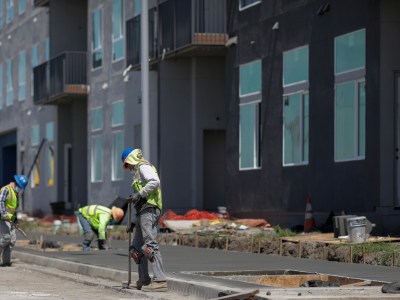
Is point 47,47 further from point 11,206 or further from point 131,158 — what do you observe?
point 131,158

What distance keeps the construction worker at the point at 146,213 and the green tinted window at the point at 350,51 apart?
9.09m

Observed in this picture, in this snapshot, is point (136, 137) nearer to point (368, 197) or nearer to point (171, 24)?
point (171, 24)

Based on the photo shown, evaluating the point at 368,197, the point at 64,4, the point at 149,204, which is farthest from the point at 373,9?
the point at 64,4

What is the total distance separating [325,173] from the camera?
2569 centimetres

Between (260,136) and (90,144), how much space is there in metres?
13.8

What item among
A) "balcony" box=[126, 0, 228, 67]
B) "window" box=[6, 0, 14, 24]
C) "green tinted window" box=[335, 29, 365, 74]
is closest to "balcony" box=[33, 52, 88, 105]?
"balcony" box=[126, 0, 228, 67]

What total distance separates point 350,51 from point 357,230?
4786mm

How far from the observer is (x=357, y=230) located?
69.8 ft

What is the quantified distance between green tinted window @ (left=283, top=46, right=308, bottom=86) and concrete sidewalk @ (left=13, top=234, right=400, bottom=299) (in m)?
4.54

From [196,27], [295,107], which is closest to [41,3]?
[196,27]

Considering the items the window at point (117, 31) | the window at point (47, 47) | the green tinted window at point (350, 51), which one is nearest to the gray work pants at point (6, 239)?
the green tinted window at point (350, 51)

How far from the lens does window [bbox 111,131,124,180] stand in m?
38.9

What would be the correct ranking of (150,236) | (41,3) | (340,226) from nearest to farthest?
(150,236) < (340,226) < (41,3)

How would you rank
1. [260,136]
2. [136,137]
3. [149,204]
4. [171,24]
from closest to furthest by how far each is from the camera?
[149,204] → [260,136] → [171,24] → [136,137]
